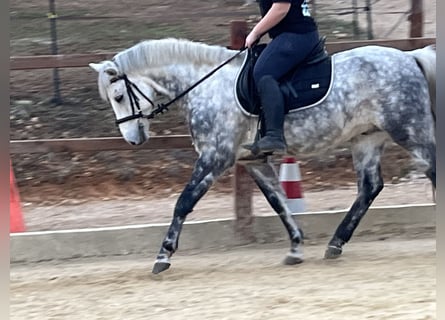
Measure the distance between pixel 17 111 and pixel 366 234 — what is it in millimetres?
5235

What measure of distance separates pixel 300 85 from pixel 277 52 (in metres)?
0.33

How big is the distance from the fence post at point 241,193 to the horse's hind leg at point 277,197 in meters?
0.39

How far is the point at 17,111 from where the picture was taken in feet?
34.5

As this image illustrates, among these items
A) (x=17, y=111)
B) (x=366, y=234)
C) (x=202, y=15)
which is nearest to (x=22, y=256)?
(x=366, y=234)

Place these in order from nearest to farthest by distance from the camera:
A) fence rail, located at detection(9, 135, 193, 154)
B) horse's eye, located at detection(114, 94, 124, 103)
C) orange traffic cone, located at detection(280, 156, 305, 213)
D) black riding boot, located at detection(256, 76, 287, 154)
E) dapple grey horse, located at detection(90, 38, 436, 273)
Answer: black riding boot, located at detection(256, 76, 287, 154)
dapple grey horse, located at detection(90, 38, 436, 273)
horse's eye, located at detection(114, 94, 124, 103)
fence rail, located at detection(9, 135, 193, 154)
orange traffic cone, located at detection(280, 156, 305, 213)

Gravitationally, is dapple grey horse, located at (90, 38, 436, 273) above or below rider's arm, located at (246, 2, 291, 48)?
below

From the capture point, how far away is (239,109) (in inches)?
246

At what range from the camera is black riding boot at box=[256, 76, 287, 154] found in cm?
593

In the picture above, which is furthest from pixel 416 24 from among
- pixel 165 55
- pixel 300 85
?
pixel 165 55

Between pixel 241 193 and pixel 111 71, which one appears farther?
pixel 241 193

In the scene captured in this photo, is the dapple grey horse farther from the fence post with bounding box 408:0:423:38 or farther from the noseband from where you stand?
the fence post with bounding box 408:0:423:38

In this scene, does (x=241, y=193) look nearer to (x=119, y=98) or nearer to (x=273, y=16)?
(x=119, y=98)

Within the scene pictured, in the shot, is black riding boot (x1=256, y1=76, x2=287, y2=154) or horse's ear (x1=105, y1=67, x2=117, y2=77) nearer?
black riding boot (x1=256, y1=76, x2=287, y2=154)

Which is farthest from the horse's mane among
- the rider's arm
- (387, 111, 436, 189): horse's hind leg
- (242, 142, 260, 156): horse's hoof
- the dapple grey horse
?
(387, 111, 436, 189): horse's hind leg
